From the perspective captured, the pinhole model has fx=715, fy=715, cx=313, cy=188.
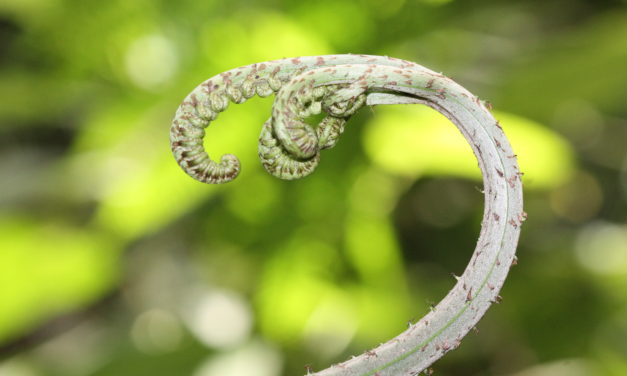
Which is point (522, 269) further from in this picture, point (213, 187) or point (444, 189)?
point (213, 187)

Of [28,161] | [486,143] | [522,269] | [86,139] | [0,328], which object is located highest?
[28,161]

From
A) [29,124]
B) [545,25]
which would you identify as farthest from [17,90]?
[545,25]

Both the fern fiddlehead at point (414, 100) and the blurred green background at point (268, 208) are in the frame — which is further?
the blurred green background at point (268, 208)

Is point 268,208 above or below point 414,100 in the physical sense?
above

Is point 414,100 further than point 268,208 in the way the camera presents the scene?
No

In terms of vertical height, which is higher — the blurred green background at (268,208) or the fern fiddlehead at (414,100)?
the blurred green background at (268,208)

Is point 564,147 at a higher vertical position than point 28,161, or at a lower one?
lower
